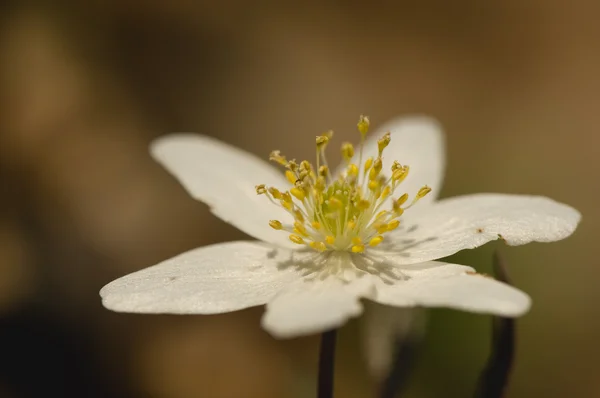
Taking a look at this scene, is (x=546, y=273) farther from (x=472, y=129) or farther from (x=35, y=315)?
(x=35, y=315)

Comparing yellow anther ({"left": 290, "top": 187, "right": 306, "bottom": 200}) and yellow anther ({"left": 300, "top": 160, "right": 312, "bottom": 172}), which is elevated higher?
yellow anther ({"left": 300, "top": 160, "right": 312, "bottom": 172})

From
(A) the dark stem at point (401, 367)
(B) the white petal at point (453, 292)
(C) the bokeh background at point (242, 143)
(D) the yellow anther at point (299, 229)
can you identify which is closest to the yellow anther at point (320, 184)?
(D) the yellow anther at point (299, 229)

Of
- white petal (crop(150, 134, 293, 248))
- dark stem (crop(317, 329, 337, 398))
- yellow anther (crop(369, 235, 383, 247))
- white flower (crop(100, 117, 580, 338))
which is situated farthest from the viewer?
white petal (crop(150, 134, 293, 248))

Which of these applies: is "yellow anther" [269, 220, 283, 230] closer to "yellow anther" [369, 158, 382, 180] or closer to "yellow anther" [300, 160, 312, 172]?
"yellow anther" [300, 160, 312, 172]

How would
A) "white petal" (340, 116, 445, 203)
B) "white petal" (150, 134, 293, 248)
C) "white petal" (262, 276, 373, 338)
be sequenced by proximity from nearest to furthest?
"white petal" (262, 276, 373, 338), "white petal" (150, 134, 293, 248), "white petal" (340, 116, 445, 203)

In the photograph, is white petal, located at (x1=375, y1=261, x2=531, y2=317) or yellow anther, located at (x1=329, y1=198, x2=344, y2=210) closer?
white petal, located at (x1=375, y1=261, x2=531, y2=317)

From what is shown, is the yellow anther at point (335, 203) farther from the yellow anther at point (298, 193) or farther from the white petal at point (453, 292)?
the white petal at point (453, 292)

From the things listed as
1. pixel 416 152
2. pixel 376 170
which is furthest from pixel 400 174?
pixel 416 152

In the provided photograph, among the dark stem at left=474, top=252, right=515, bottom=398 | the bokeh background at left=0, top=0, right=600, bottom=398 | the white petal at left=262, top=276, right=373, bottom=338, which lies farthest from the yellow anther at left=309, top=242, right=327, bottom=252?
the bokeh background at left=0, top=0, right=600, bottom=398

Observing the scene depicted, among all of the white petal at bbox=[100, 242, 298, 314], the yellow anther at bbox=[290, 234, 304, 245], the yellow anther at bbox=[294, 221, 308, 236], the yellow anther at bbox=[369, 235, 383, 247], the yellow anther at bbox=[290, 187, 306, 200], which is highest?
the yellow anther at bbox=[290, 187, 306, 200]
